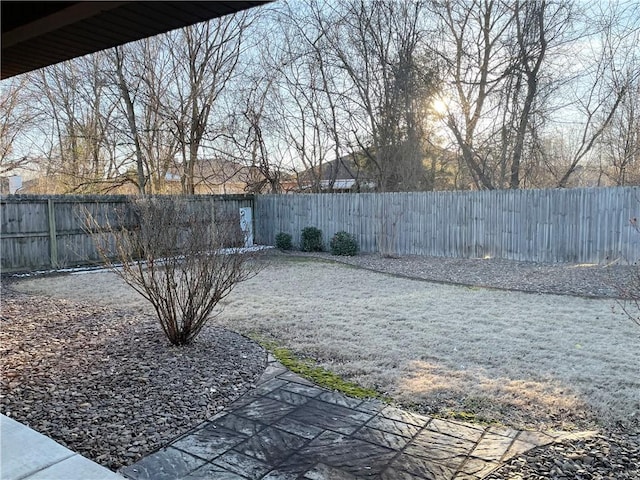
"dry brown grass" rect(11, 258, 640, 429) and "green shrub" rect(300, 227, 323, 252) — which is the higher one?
"green shrub" rect(300, 227, 323, 252)

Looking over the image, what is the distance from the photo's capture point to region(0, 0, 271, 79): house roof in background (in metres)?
2.00

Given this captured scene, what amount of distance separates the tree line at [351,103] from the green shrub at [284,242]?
3.41 metres

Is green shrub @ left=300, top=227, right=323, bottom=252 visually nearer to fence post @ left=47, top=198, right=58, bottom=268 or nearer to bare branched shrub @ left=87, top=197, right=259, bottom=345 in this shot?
fence post @ left=47, top=198, right=58, bottom=268

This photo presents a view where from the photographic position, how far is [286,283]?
8.36m

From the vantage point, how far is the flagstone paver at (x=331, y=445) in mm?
2305

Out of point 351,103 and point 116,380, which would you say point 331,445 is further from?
point 351,103

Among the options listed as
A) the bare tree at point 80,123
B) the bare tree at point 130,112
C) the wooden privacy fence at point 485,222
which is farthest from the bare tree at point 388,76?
the bare tree at point 80,123

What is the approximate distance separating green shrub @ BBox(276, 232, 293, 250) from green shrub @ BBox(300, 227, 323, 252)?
1.89ft

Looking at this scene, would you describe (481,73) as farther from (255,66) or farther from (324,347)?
(324,347)

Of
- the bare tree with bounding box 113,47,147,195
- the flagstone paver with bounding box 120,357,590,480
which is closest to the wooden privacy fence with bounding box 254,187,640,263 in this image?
the bare tree with bounding box 113,47,147,195

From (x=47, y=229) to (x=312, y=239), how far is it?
21.3ft

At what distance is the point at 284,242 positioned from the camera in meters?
13.6

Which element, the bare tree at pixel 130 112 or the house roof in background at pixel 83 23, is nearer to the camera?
the house roof in background at pixel 83 23

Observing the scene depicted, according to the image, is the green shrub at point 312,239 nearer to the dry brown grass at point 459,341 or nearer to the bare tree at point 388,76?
the bare tree at point 388,76
